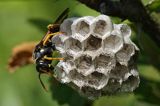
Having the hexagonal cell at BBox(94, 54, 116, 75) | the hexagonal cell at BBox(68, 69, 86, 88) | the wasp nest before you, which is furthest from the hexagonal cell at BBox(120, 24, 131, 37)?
the hexagonal cell at BBox(68, 69, 86, 88)

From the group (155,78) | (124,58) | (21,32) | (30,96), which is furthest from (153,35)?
(21,32)

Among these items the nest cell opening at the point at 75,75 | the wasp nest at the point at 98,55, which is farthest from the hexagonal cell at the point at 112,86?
the nest cell opening at the point at 75,75

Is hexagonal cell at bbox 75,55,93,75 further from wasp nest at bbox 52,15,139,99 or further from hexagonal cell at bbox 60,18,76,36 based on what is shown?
hexagonal cell at bbox 60,18,76,36

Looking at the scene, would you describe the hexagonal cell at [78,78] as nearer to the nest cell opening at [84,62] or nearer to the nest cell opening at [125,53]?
the nest cell opening at [84,62]

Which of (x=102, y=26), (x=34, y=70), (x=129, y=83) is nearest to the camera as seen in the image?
(x=102, y=26)

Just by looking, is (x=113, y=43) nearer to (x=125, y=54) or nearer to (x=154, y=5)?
(x=125, y=54)

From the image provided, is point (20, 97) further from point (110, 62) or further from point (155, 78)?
point (110, 62)

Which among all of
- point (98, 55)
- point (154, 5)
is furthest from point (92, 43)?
point (154, 5)
